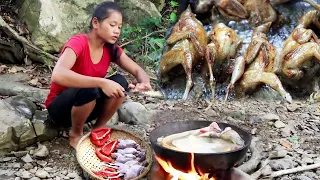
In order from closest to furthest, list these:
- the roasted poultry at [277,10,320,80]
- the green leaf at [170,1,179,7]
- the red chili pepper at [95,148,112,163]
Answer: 1. the red chili pepper at [95,148,112,163]
2. the roasted poultry at [277,10,320,80]
3. the green leaf at [170,1,179,7]

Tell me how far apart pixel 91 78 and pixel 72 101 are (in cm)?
52

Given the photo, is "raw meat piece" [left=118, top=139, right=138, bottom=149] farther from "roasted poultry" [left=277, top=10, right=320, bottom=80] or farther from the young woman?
"roasted poultry" [left=277, top=10, right=320, bottom=80]

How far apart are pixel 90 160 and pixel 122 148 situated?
31 centimetres

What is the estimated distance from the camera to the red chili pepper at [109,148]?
3.41 meters

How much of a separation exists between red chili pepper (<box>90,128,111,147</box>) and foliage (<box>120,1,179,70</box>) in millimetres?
3201

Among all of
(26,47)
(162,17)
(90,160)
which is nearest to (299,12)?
(162,17)

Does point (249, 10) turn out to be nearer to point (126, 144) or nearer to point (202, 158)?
point (126, 144)

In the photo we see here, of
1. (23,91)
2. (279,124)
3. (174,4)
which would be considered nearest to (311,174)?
(279,124)

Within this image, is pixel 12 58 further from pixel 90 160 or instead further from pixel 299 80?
pixel 299 80

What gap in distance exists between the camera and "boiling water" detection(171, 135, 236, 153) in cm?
283

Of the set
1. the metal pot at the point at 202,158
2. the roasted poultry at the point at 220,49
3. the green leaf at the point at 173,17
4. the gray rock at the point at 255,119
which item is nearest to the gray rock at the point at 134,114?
the gray rock at the point at 255,119

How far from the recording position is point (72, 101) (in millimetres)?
3477

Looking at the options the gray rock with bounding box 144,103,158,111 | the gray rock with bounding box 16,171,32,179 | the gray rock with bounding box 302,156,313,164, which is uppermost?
the gray rock with bounding box 16,171,32,179

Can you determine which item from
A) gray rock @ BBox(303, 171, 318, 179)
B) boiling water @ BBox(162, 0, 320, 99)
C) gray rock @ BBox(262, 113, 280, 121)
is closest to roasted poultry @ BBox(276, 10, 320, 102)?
boiling water @ BBox(162, 0, 320, 99)
